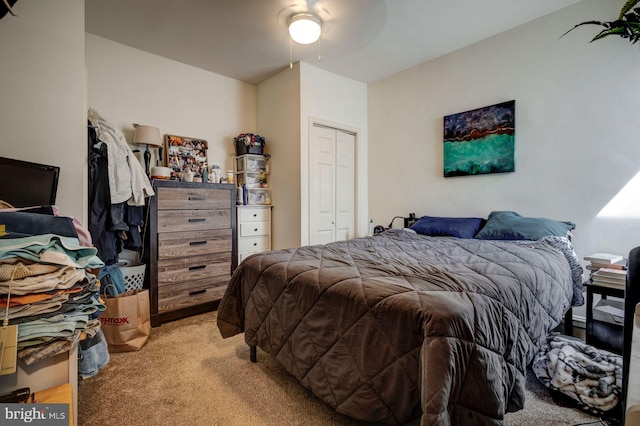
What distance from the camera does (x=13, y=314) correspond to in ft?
2.73

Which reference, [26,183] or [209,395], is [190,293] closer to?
[209,395]

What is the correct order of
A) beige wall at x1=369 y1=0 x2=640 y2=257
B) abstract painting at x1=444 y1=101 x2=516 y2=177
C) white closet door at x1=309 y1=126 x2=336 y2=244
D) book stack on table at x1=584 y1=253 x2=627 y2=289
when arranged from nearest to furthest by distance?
book stack on table at x1=584 y1=253 x2=627 y2=289
beige wall at x1=369 y1=0 x2=640 y2=257
abstract painting at x1=444 y1=101 x2=516 y2=177
white closet door at x1=309 y1=126 x2=336 y2=244

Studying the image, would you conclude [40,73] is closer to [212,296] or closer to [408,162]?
[212,296]

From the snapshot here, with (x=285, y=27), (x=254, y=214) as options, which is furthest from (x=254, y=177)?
(x=285, y=27)

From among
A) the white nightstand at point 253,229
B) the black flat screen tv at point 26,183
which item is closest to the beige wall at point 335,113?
the white nightstand at point 253,229

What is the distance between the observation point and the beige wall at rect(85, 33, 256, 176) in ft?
9.43

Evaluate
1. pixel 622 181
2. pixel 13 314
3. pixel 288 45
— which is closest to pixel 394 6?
pixel 288 45

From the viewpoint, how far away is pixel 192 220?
9.44ft

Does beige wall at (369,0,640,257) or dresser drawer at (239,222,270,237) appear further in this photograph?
dresser drawer at (239,222,270,237)

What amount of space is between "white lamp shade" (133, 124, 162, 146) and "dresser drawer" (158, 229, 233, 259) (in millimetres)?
952

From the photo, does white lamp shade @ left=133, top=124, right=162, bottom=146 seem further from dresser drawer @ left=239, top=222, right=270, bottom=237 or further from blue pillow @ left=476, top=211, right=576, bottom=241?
blue pillow @ left=476, top=211, right=576, bottom=241

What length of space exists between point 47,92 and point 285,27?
1887 millimetres

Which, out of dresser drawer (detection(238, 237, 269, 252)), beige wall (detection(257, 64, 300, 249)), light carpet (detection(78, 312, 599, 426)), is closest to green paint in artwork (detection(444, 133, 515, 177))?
beige wall (detection(257, 64, 300, 249))

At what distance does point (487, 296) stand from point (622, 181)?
2.06 metres
